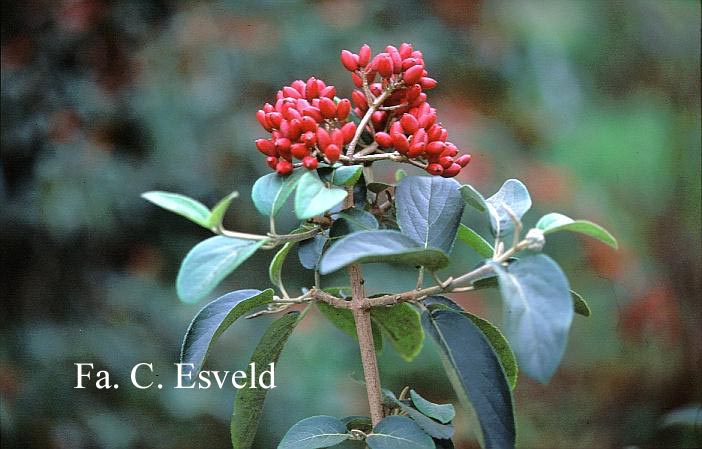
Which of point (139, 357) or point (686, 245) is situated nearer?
point (139, 357)

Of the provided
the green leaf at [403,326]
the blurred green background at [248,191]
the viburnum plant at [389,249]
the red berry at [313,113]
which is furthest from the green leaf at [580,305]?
the blurred green background at [248,191]

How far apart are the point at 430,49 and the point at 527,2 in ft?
1.05

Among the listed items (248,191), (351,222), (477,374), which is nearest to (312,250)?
(351,222)

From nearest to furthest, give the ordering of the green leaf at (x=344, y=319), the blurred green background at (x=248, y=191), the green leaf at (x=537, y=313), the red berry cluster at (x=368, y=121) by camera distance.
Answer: the green leaf at (x=537, y=313) → the red berry cluster at (x=368, y=121) → the green leaf at (x=344, y=319) → the blurred green background at (x=248, y=191)

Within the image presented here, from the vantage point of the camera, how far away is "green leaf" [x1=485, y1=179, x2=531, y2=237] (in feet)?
1.63

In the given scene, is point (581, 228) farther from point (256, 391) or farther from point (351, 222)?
point (256, 391)

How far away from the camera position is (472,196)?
49 cm

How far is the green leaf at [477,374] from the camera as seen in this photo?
0.45 metres

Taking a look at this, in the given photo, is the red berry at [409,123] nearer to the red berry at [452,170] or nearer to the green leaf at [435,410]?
the red berry at [452,170]

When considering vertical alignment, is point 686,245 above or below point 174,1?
below

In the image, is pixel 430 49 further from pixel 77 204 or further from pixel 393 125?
pixel 393 125

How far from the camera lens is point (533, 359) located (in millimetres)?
391

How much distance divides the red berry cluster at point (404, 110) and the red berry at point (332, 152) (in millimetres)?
44

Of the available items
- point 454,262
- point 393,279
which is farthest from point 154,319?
point 454,262
